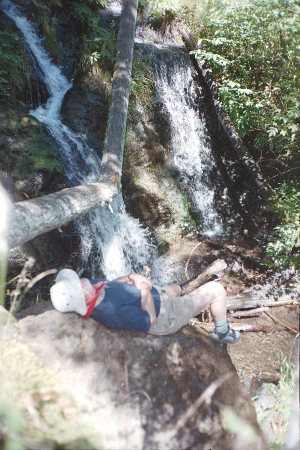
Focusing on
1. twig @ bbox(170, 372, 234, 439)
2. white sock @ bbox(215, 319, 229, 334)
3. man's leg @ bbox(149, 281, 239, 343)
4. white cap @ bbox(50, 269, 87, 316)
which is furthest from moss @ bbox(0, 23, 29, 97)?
twig @ bbox(170, 372, 234, 439)

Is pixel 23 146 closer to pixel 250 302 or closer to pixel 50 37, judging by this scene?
pixel 50 37

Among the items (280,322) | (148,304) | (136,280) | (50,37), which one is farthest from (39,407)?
(50,37)

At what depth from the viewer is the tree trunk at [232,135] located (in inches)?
335

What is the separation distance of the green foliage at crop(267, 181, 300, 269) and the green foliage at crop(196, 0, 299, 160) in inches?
48.4

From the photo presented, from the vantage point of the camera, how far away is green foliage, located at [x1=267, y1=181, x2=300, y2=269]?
7.07 m

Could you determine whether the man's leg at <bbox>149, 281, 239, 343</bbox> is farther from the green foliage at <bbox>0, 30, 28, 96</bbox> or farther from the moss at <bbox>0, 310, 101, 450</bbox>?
the green foliage at <bbox>0, 30, 28, 96</bbox>

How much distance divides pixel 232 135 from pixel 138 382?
24.1 feet

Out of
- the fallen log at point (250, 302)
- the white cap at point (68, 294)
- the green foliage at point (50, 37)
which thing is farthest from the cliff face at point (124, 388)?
the green foliage at point (50, 37)

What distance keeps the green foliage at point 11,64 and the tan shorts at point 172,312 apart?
601 centimetres

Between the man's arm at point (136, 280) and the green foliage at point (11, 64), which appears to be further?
the green foliage at point (11, 64)

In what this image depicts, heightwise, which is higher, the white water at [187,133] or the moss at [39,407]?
the white water at [187,133]

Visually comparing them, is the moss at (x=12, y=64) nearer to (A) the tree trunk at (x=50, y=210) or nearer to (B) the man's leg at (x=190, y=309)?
(A) the tree trunk at (x=50, y=210)

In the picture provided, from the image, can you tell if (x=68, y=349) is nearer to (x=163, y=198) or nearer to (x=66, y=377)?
(x=66, y=377)

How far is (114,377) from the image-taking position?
3.26 m
